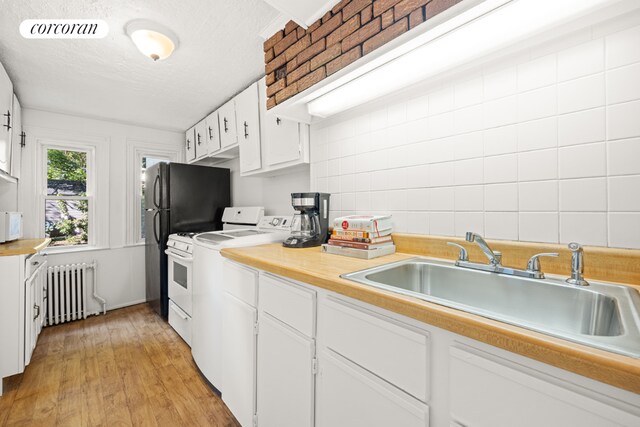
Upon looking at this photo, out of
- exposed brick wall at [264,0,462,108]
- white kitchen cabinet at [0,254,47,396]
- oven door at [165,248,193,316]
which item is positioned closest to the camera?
exposed brick wall at [264,0,462,108]

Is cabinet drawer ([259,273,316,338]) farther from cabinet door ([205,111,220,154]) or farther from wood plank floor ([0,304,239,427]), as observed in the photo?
cabinet door ([205,111,220,154])

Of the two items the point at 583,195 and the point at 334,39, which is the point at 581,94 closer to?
the point at 583,195

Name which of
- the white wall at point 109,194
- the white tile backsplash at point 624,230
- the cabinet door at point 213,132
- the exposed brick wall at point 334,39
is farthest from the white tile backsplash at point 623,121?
the white wall at point 109,194

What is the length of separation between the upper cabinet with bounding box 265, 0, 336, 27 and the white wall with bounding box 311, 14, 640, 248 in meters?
0.54

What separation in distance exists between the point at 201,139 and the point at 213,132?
1.28 feet

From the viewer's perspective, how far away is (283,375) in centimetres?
120

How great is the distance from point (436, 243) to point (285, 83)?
124 cm

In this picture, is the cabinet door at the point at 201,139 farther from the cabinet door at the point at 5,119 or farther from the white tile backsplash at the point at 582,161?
the white tile backsplash at the point at 582,161

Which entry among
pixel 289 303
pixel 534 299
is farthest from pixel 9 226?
pixel 534 299

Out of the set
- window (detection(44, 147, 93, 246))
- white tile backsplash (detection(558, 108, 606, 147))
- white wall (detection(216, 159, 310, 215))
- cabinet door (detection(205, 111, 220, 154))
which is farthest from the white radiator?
white tile backsplash (detection(558, 108, 606, 147))

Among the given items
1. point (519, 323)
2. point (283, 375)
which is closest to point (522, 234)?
point (519, 323)

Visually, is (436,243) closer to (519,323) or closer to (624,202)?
(624,202)

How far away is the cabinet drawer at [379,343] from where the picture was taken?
0.72 metres

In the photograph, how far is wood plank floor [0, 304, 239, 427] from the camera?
161 cm
